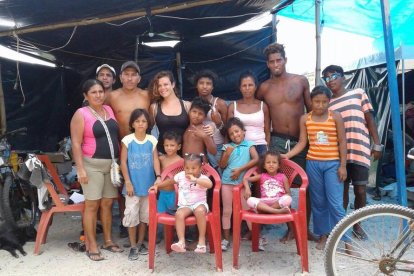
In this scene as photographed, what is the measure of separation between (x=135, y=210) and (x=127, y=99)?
116 centimetres

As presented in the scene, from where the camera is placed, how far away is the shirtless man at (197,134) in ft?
11.5

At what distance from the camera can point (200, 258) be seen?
11.1ft

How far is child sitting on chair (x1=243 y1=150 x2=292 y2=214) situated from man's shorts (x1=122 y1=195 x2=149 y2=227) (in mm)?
1034

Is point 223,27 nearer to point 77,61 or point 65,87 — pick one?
point 77,61

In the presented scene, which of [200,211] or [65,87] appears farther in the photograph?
[65,87]

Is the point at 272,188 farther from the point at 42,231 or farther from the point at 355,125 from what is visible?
the point at 42,231

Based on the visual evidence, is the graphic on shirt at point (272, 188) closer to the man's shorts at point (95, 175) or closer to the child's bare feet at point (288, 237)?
the child's bare feet at point (288, 237)

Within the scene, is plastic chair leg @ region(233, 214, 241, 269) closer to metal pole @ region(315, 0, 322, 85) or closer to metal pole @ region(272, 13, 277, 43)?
metal pole @ region(315, 0, 322, 85)

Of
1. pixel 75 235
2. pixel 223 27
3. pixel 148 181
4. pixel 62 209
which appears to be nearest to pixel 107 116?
pixel 148 181

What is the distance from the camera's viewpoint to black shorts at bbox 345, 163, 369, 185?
3.52 m

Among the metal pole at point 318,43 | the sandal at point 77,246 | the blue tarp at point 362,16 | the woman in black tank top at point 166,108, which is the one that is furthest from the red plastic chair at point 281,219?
the blue tarp at point 362,16

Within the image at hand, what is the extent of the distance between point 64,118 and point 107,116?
4.66 m

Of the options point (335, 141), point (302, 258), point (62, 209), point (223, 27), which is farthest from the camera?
point (223, 27)

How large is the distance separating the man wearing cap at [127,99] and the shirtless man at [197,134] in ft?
1.81
